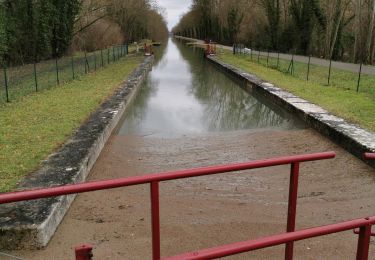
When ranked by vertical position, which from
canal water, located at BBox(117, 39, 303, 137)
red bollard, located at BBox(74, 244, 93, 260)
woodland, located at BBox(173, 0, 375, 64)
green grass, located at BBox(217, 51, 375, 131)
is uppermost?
woodland, located at BBox(173, 0, 375, 64)

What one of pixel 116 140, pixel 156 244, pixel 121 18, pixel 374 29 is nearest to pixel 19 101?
pixel 116 140

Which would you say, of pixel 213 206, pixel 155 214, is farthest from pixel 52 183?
pixel 155 214

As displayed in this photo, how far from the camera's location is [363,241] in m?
2.47

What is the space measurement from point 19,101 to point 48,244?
9105mm

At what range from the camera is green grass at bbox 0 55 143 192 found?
21.6ft

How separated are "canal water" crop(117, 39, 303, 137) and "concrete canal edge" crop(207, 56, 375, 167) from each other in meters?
0.30

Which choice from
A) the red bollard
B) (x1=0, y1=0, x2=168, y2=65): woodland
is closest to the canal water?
the red bollard

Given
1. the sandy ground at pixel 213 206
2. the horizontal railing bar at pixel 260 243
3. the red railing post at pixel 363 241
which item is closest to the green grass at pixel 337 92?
the sandy ground at pixel 213 206

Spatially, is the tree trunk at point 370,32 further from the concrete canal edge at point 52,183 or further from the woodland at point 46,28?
the concrete canal edge at point 52,183

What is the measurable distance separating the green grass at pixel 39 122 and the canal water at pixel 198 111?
127 cm

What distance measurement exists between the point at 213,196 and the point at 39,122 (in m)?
5.26

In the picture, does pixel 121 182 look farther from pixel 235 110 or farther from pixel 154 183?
pixel 235 110

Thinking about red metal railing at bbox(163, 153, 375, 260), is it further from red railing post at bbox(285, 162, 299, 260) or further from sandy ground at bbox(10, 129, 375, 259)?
sandy ground at bbox(10, 129, 375, 259)

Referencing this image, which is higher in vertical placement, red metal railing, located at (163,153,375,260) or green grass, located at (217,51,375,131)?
red metal railing, located at (163,153,375,260)
